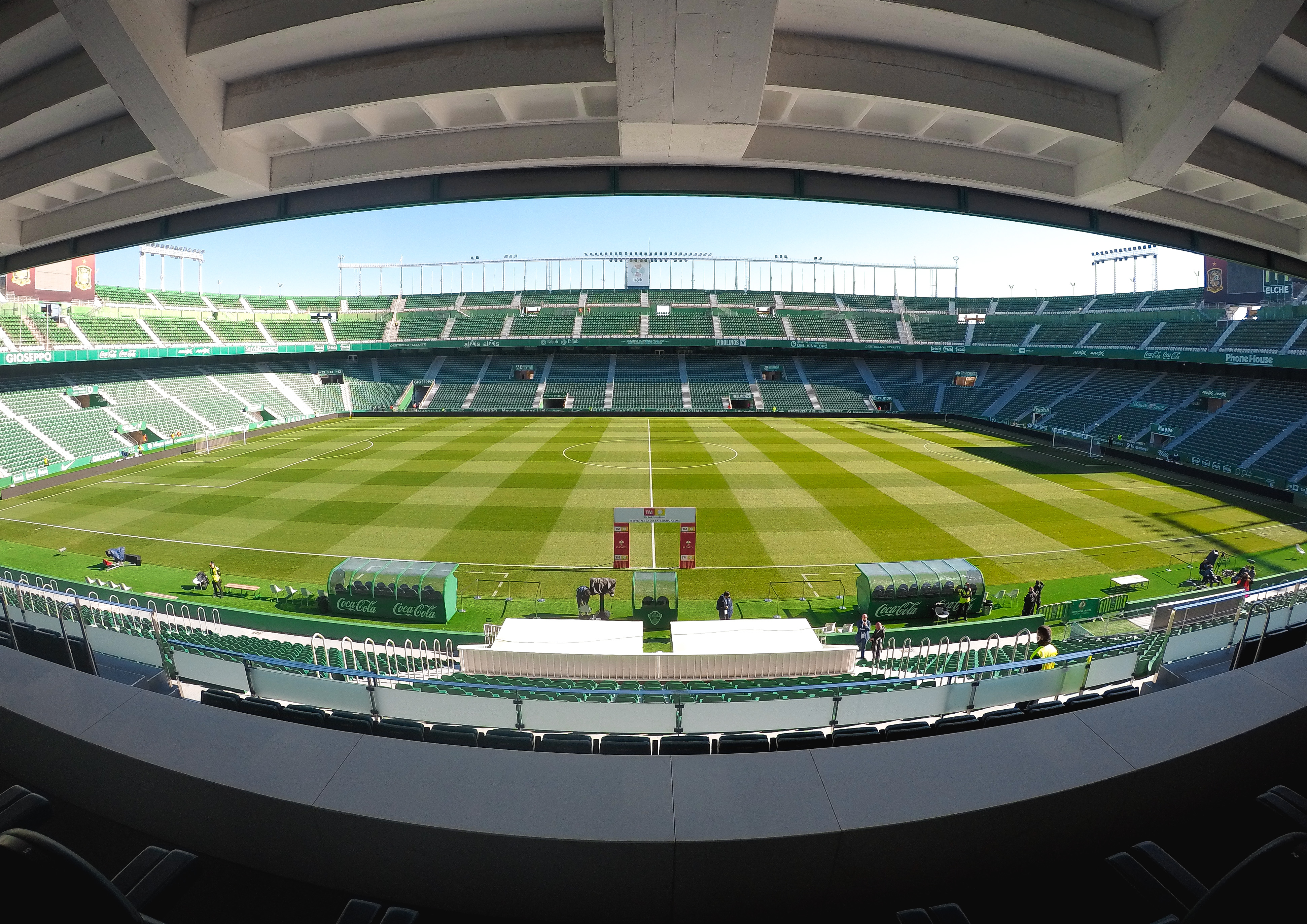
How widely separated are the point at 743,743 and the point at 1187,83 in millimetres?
5556

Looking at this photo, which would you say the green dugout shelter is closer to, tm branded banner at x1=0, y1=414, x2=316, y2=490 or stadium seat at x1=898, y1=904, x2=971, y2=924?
stadium seat at x1=898, y1=904, x2=971, y2=924

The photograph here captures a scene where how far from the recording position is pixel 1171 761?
110 inches

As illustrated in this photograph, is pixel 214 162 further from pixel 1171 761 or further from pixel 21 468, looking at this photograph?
pixel 21 468

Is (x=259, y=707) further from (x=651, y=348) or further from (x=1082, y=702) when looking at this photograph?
(x=651, y=348)

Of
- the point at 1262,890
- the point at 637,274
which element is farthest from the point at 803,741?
the point at 637,274

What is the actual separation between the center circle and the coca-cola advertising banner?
31778 mm

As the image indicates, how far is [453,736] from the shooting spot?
5.32 m

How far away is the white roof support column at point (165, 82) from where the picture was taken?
3.50 metres

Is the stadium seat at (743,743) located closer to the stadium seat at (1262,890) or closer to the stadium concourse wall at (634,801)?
the stadium concourse wall at (634,801)

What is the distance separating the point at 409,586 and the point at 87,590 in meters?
6.92

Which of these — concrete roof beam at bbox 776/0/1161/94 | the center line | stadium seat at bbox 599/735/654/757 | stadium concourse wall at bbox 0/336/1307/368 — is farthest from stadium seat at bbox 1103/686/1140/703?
stadium concourse wall at bbox 0/336/1307/368

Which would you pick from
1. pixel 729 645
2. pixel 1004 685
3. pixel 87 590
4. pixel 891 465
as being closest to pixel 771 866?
pixel 1004 685

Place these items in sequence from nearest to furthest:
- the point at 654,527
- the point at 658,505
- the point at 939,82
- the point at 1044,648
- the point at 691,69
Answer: the point at 691,69 → the point at 939,82 → the point at 1044,648 → the point at 654,527 → the point at 658,505

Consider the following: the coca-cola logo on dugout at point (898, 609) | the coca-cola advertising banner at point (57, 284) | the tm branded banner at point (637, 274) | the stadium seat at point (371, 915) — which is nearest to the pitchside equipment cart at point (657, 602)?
the coca-cola logo on dugout at point (898, 609)
